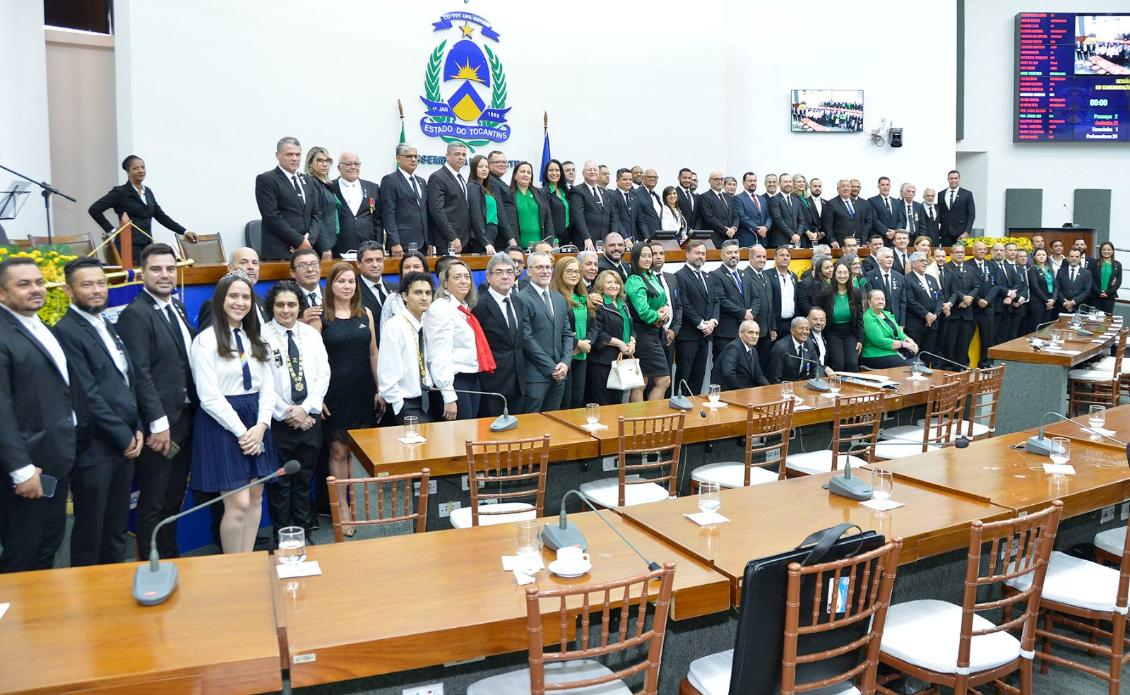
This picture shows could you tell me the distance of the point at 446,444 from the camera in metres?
4.40

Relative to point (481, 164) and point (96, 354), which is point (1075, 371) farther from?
point (96, 354)

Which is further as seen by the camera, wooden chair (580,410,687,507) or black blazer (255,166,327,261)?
black blazer (255,166,327,261)

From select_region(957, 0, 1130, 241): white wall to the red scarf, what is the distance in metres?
14.0

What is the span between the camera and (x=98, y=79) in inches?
363

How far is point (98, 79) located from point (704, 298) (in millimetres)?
6668

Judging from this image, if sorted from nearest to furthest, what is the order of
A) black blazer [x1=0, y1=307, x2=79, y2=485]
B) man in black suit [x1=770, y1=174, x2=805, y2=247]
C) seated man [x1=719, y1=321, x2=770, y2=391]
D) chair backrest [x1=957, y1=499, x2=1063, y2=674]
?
chair backrest [x1=957, y1=499, x2=1063, y2=674] → black blazer [x1=0, y1=307, x2=79, y2=485] → seated man [x1=719, y1=321, x2=770, y2=391] → man in black suit [x1=770, y1=174, x2=805, y2=247]

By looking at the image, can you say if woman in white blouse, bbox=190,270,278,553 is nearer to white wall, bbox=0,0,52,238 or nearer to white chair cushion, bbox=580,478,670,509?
white chair cushion, bbox=580,478,670,509

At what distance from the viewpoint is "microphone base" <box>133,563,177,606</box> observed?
2.51 metres

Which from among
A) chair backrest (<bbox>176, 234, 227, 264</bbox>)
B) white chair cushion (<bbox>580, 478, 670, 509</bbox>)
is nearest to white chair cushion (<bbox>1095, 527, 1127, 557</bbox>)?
white chair cushion (<bbox>580, 478, 670, 509</bbox>)

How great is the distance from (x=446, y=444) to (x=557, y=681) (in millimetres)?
2029

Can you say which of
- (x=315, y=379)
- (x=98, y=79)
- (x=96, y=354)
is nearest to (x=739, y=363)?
(x=315, y=379)

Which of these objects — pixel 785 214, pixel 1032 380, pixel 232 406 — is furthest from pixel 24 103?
pixel 1032 380

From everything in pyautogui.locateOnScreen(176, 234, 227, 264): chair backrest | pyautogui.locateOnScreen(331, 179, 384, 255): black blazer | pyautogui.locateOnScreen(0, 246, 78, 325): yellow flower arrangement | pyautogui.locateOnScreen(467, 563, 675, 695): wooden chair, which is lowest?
pyautogui.locateOnScreen(467, 563, 675, 695): wooden chair

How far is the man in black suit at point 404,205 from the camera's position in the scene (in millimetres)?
7250
